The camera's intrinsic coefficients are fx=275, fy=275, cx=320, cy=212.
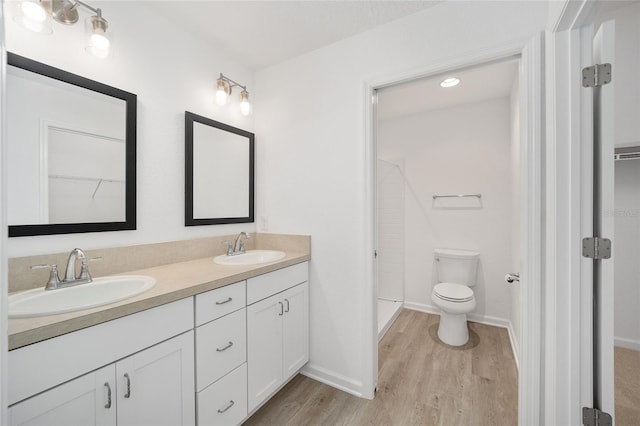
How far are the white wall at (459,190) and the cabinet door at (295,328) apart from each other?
1.77 meters

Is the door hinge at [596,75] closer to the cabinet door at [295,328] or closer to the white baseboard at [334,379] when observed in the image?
the cabinet door at [295,328]

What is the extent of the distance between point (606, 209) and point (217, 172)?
7.00ft

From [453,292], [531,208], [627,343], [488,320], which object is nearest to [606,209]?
[531,208]

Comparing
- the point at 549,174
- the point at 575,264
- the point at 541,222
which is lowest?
the point at 575,264

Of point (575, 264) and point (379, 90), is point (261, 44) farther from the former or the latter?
point (575, 264)

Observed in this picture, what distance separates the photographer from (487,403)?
1.72 meters

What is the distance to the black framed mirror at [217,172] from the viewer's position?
1831 mm

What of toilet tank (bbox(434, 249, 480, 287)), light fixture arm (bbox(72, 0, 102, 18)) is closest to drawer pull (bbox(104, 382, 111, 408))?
light fixture arm (bbox(72, 0, 102, 18))

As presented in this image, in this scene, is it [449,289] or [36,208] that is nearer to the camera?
[36,208]

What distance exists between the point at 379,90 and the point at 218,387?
A: 197 centimetres

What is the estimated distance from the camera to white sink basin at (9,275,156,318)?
0.93m

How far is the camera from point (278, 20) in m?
1.71

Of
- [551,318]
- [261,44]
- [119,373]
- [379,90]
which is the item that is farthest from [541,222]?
[261,44]

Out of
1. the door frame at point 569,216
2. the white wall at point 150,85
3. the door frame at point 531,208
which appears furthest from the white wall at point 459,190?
the white wall at point 150,85
